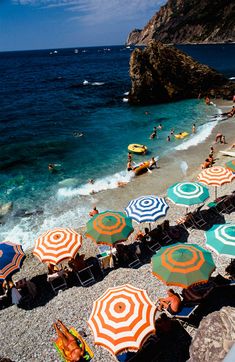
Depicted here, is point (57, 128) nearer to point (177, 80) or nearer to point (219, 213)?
point (177, 80)

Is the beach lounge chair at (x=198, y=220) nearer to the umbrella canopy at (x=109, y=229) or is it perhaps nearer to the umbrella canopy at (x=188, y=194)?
the umbrella canopy at (x=188, y=194)

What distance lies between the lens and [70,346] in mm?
8789

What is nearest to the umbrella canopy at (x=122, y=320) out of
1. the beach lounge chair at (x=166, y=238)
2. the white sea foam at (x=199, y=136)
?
the beach lounge chair at (x=166, y=238)

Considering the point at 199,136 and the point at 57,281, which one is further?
the point at 199,136

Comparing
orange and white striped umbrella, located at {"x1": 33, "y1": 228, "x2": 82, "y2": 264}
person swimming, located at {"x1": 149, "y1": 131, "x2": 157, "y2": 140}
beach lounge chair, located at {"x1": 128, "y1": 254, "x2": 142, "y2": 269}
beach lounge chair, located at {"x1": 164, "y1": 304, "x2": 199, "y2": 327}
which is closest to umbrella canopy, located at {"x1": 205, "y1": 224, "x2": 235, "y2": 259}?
beach lounge chair, located at {"x1": 164, "y1": 304, "x2": 199, "y2": 327}

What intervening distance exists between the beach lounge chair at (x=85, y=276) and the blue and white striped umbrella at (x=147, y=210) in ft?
10.3

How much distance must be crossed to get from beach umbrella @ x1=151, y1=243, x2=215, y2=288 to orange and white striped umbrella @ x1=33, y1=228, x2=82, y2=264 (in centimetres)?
357

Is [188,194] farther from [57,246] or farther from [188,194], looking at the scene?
[57,246]

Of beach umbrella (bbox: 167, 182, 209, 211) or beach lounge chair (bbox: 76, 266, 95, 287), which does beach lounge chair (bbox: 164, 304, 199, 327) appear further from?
beach umbrella (bbox: 167, 182, 209, 211)

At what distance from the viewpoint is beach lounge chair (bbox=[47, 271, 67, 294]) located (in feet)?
39.7

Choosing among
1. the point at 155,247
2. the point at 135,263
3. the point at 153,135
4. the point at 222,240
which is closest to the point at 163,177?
the point at 153,135

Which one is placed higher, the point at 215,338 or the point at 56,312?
the point at 215,338

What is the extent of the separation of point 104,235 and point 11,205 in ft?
41.2

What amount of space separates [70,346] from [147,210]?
6655 millimetres
